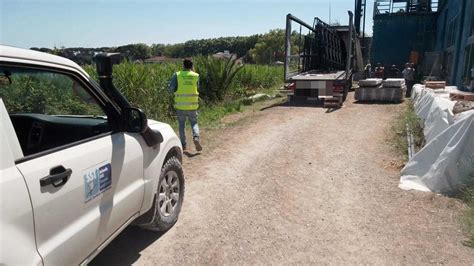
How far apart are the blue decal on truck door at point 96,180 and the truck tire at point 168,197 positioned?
37.2 inches

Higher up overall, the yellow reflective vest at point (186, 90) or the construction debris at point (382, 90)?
the yellow reflective vest at point (186, 90)

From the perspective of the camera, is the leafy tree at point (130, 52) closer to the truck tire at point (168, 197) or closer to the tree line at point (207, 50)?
the tree line at point (207, 50)

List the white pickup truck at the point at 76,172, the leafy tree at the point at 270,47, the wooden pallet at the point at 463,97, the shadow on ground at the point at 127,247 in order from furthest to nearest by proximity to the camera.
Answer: the leafy tree at the point at 270,47 < the wooden pallet at the point at 463,97 < the shadow on ground at the point at 127,247 < the white pickup truck at the point at 76,172

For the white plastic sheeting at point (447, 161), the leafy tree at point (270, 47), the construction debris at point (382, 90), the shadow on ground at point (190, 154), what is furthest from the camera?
the leafy tree at point (270, 47)

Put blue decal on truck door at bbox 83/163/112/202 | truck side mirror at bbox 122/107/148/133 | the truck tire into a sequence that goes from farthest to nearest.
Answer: the truck tire < truck side mirror at bbox 122/107/148/133 < blue decal on truck door at bbox 83/163/112/202

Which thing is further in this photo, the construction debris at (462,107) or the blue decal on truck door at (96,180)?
the construction debris at (462,107)

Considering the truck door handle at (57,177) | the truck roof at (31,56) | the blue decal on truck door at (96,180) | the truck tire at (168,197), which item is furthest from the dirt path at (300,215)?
the truck roof at (31,56)

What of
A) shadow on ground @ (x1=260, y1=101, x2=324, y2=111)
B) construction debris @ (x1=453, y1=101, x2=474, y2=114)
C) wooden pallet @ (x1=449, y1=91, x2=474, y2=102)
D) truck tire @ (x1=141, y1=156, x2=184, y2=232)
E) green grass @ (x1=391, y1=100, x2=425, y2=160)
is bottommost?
shadow on ground @ (x1=260, y1=101, x2=324, y2=111)

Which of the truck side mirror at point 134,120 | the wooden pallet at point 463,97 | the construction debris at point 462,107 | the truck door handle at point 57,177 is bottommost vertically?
the wooden pallet at point 463,97

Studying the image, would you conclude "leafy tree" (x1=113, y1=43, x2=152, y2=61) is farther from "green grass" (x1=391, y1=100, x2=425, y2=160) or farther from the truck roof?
"green grass" (x1=391, y1=100, x2=425, y2=160)

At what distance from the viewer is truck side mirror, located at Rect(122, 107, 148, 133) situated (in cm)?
315

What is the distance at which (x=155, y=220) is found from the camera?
3.74 m

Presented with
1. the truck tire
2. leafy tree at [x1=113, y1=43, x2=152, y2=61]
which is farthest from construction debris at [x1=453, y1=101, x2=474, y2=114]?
leafy tree at [x1=113, y1=43, x2=152, y2=61]

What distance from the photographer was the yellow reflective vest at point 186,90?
6.78m
